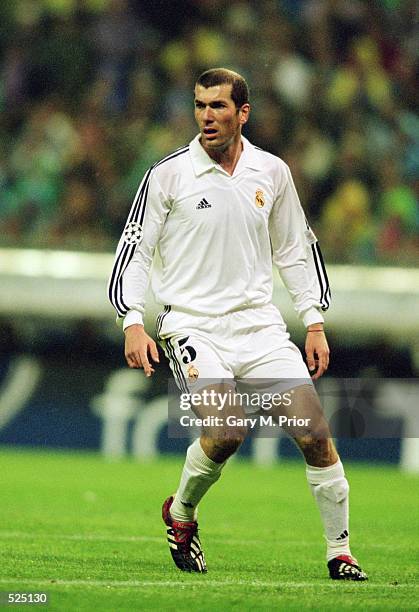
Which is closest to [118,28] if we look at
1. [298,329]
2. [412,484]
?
[298,329]

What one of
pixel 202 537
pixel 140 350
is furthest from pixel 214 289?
pixel 202 537

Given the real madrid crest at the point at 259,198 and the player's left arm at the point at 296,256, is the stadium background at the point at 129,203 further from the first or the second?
the real madrid crest at the point at 259,198

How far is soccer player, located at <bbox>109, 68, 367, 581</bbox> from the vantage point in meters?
5.64

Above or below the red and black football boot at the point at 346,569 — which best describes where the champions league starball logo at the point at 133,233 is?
above

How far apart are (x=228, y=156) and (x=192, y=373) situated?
0.97m

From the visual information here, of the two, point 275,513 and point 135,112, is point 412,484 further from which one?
point 135,112

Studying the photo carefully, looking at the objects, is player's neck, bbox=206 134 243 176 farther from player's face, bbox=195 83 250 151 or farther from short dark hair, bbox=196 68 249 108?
short dark hair, bbox=196 68 249 108

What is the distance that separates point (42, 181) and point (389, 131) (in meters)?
3.68

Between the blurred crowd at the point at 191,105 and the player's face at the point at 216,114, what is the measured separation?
760 cm

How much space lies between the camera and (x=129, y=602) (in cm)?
477

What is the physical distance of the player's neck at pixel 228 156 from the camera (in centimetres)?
592

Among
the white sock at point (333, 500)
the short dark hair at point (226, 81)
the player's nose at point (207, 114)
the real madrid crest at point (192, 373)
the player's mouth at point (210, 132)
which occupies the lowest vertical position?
the white sock at point (333, 500)

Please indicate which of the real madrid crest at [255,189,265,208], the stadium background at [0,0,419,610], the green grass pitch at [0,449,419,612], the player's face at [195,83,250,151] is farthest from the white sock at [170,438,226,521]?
the stadium background at [0,0,419,610]

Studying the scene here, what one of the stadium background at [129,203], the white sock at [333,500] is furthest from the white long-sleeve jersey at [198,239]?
the stadium background at [129,203]
